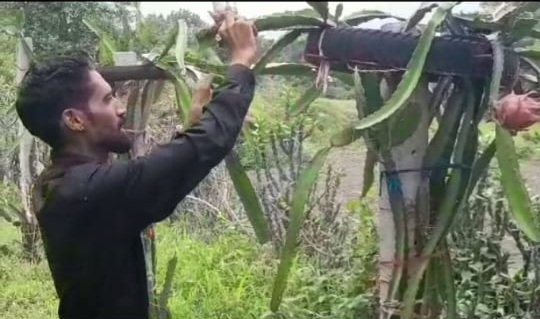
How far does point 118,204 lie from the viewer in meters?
1.82

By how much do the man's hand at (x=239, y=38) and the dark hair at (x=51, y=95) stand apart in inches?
11.9

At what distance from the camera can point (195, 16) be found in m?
2.92

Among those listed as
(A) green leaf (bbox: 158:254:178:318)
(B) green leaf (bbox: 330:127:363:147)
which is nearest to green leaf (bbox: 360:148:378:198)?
(B) green leaf (bbox: 330:127:363:147)

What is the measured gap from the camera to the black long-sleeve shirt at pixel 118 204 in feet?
5.91

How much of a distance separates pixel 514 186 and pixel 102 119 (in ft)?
3.04

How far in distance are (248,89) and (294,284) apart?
4.89 feet

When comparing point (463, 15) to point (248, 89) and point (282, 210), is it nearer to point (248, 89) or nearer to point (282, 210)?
point (248, 89)

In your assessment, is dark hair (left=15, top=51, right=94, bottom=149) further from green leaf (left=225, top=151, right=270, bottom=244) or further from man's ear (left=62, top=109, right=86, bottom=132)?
green leaf (left=225, top=151, right=270, bottom=244)

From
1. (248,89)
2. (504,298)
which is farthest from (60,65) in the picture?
(504,298)

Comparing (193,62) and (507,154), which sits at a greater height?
(193,62)

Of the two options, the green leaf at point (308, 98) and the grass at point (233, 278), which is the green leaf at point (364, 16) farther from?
the grass at point (233, 278)

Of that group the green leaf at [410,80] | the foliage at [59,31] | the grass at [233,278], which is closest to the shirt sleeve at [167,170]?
the green leaf at [410,80]

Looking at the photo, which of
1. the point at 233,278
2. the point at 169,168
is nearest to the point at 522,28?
the point at 169,168

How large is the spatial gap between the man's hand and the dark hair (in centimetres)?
30
